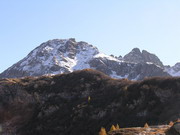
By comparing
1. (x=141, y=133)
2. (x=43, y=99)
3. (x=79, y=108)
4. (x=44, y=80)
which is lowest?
(x=141, y=133)

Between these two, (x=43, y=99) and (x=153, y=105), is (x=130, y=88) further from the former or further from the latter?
(x=43, y=99)

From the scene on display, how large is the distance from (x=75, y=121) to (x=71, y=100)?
12693mm

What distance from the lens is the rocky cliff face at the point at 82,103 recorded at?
196ft

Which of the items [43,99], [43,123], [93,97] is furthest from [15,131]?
[93,97]

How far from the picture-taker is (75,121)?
66000 millimetres

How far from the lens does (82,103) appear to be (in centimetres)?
7269

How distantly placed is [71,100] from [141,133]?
5585 cm

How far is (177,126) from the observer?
2127 cm

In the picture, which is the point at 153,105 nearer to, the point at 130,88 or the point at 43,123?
the point at 130,88

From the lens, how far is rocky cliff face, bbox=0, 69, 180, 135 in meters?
59.7

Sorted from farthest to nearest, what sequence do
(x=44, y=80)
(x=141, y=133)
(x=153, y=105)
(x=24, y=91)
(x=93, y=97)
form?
(x=44, y=80) → (x=24, y=91) → (x=93, y=97) → (x=153, y=105) → (x=141, y=133)

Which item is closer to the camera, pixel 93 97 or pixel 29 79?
pixel 93 97

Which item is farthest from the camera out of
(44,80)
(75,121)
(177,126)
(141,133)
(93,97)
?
(44,80)

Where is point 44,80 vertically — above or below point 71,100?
above
